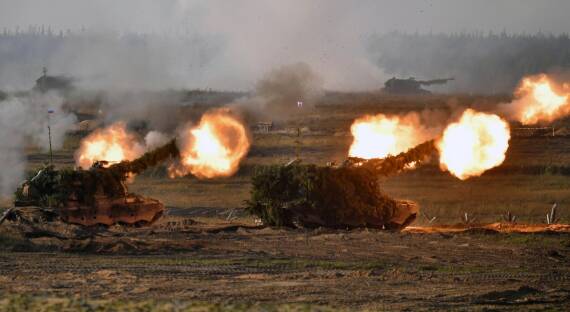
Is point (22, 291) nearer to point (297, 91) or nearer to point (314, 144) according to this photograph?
point (297, 91)

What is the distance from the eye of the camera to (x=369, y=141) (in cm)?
4547

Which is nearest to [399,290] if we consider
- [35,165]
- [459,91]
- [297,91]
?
[297,91]

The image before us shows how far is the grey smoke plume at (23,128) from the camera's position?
60781mm

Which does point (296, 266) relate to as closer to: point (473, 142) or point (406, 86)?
point (473, 142)

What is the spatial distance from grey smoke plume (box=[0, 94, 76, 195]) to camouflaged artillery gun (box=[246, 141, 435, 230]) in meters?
21.8

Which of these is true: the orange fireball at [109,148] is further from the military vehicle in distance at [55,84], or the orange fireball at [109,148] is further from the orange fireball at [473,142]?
the military vehicle in distance at [55,84]

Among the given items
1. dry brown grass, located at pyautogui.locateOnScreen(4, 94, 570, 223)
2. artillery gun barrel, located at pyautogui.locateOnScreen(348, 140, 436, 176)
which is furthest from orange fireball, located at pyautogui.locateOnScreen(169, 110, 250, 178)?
dry brown grass, located at pyautogui.locateOnScreen(4, 94, 570, 223)

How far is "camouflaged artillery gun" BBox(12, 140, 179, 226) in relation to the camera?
40.7 m

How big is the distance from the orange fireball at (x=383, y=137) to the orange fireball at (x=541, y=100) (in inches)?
168

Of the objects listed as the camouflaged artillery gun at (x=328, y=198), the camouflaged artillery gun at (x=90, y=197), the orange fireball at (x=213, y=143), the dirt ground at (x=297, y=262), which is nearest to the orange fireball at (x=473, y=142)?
the dirt ground at (x=297, y=262)

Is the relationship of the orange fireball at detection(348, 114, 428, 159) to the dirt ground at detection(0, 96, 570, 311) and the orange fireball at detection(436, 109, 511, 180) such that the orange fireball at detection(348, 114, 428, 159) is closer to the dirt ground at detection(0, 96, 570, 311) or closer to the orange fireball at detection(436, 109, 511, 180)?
the orange fireball at detection(436, 109, 511, 180)

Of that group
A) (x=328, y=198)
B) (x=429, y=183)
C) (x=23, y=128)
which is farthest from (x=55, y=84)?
(x=328, y=198)

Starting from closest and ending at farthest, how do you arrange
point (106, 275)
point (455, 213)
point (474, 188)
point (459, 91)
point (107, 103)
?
1. point (106, 275)
2. point (455, 213)
3. point (474, 188)
4. point (107, 103)
5. point (459, 91)

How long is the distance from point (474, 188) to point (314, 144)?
589 inches
